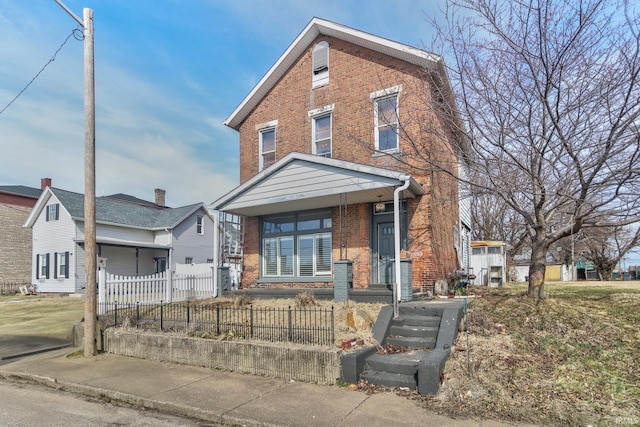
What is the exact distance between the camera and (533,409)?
5.09 metres

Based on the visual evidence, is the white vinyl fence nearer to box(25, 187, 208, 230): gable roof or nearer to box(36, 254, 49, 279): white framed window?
box(25, 187, 208, 230): gable roof

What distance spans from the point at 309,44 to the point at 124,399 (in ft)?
38.6

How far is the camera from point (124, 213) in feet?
95.8

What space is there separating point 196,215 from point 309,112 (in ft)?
66.8

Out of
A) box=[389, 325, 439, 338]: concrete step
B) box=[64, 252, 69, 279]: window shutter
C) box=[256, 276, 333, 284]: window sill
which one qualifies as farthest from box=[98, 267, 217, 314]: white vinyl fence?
box=[64, 252, 69, 279]: window shutter

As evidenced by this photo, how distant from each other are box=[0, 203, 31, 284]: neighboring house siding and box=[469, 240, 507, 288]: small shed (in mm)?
31378

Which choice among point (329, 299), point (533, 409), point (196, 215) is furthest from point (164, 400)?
point (196, 215)

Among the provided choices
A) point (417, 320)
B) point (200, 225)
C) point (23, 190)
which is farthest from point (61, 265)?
point (417, 320)

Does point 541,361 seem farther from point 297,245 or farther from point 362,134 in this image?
point 297,245

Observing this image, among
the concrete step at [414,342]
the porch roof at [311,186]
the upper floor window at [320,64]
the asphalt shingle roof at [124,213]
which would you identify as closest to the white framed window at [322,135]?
the upper floor window at [320,64]

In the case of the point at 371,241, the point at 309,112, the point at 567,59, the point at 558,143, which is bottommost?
the point at 371,241

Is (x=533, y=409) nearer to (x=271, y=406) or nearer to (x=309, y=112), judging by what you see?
(x=271, y=406)

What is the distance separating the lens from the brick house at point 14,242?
30.5 m

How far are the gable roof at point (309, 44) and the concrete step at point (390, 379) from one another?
721 cm
